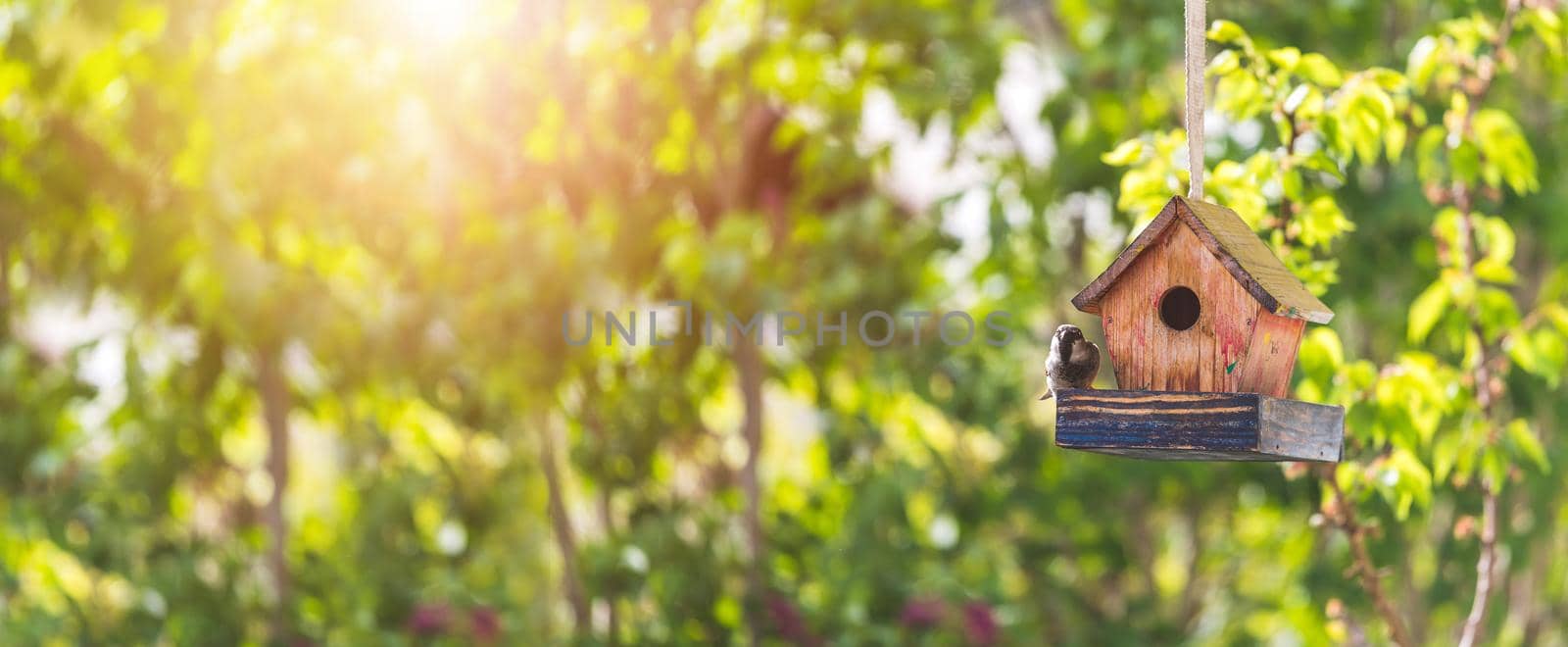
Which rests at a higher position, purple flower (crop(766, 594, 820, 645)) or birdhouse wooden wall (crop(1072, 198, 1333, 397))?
birdhouse wooden wall (crop(1072, 198, 1333, 397))

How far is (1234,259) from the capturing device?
1500mm

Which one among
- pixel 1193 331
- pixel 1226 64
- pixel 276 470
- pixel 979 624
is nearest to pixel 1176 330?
pixel 1193 331

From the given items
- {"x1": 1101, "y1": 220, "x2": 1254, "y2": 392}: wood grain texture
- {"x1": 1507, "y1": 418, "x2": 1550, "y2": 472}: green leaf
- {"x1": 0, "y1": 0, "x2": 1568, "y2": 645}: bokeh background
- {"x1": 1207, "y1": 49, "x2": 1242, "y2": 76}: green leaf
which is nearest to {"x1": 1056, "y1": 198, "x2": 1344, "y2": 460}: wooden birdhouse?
{"x1": 1101, "y1": 220, "x2": 1254, "y2": 392}: wood grain texture

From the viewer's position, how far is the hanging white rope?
1520 millimetres

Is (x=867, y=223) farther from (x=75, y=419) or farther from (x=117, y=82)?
(x=75, y=419)

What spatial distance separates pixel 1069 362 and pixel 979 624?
1629 mm

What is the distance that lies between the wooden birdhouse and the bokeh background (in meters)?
1.04

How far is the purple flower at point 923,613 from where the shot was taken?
3.12m

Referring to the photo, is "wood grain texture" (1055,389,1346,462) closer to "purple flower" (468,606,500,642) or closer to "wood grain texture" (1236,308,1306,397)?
"wood grain texture" (1236,308,1306,397)

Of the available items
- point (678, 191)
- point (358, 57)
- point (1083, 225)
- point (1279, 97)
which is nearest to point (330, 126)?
point (358, 57)

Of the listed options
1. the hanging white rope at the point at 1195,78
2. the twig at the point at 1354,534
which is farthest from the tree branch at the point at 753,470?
the hanging white rope at the point at 1195,78

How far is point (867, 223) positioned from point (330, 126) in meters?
1.33

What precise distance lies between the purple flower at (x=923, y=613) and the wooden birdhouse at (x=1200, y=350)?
156 cm

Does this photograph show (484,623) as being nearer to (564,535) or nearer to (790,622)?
(564,535)
